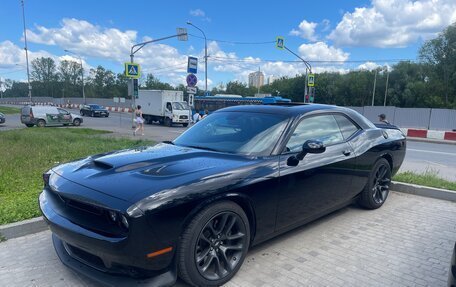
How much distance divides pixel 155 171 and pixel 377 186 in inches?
145

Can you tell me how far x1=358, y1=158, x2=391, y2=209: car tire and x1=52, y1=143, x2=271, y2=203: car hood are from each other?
2319 millimetres

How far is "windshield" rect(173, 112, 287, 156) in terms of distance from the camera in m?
3.56

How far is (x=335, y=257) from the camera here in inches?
140

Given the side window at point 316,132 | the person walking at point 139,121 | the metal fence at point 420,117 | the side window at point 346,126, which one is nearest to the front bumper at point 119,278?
the side window at point 316,132

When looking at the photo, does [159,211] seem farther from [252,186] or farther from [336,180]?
[336,180]

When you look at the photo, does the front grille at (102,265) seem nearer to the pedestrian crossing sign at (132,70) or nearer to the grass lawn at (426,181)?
the grass lawn at (426,181)

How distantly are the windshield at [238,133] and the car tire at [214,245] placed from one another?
2.62 feet

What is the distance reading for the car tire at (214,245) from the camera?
264cm

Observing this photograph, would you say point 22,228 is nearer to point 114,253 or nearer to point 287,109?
point 114,253

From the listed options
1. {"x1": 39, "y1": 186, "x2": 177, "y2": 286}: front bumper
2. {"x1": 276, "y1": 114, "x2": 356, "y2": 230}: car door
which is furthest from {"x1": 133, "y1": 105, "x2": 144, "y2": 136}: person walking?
{"x1": 39, "y1": 186, "x2": 177, "y2": 286}: front bumper

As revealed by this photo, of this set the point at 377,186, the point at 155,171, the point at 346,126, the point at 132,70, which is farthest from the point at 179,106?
the point at 155,171

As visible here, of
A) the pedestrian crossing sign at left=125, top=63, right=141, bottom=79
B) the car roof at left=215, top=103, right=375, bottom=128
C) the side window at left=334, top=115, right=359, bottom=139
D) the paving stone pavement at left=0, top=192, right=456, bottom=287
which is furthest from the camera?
the pedestrian crossing sign at left=125, top=63, right=141, bottom=79

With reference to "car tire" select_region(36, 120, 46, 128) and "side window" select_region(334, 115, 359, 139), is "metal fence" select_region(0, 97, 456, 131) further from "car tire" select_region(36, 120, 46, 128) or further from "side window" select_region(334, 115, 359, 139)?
"car tire" select_region(36, 120, 46, 128)

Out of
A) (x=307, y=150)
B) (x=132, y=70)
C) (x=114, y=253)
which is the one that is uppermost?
(x=132, y=70)
